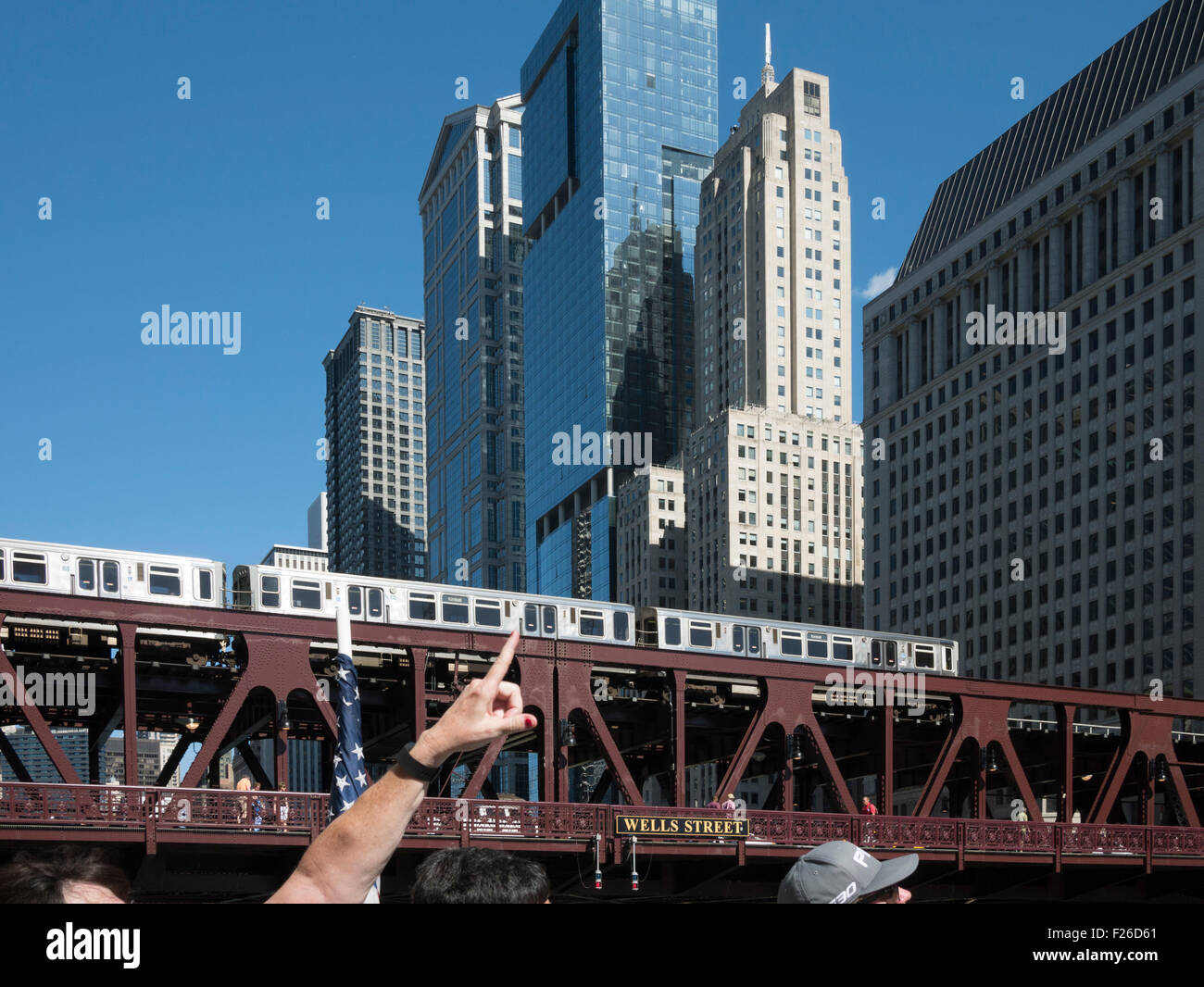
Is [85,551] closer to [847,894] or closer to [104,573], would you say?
[104,573]

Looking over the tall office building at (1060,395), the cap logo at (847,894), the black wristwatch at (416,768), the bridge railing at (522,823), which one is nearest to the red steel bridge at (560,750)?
the bridge railing at (522,823)

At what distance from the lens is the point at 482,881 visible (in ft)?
19.9

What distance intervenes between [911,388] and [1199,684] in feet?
195

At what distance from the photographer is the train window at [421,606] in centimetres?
5428

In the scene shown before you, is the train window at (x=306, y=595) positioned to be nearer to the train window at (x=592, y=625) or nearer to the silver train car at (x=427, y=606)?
the silver train car at (x=427, y=606)

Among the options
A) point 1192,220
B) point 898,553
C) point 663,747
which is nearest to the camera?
point 663,747

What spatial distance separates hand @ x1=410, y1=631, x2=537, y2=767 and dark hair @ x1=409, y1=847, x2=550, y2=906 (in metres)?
0.45

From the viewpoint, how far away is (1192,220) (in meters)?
136

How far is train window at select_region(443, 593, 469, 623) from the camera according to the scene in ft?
182

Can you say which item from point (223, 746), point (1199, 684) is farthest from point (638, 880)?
point (1199, 684)

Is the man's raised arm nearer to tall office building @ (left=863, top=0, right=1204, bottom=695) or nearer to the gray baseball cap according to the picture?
the gray baseball cap

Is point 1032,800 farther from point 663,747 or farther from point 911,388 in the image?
point 911,388

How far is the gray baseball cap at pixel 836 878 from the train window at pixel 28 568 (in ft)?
149

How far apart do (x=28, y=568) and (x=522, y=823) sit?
1787 cm
